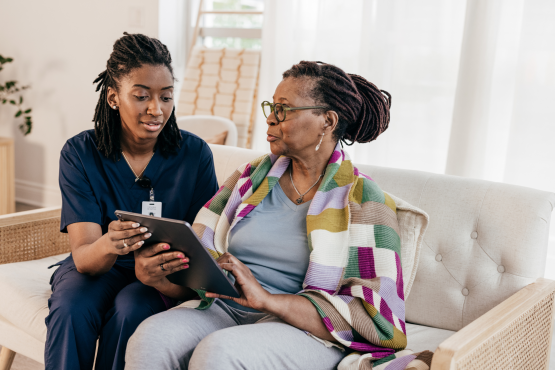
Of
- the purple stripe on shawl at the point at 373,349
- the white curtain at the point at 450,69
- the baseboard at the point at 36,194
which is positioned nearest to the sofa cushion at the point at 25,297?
the purple stripe on shawl at the point at 373,349

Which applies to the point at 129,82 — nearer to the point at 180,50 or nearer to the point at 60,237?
the point at 60,237

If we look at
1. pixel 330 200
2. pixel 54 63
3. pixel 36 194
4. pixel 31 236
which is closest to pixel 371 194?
pixel 330 200

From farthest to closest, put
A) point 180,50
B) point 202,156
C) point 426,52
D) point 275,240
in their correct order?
point 180,50
point 426,52
point 202,156
point 275,240

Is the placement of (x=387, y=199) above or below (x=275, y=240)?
above

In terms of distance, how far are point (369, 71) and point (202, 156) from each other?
4.63 feet

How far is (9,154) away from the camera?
371 cm

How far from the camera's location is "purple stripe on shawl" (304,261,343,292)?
1.25 metres

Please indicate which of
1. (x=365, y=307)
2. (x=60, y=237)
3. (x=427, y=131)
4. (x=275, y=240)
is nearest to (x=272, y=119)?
(x=275, y=240)

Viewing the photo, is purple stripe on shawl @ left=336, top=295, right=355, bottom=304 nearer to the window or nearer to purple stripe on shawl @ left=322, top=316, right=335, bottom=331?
purple stripe on shawl @ left=322, top=316, right=335, bottom=331

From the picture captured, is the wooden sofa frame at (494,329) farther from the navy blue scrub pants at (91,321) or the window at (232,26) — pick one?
the window at (232,26)

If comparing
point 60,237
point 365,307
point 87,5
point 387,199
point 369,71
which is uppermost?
point 87,5

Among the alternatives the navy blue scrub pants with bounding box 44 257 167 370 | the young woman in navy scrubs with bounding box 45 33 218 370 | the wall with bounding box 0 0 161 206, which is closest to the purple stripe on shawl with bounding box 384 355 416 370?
the young woman in navy scrubs with bounding box 45 33 218 370

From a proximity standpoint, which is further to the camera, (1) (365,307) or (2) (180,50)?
(2) (180,50)

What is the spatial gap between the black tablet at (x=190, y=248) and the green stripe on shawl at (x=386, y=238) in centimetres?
37
